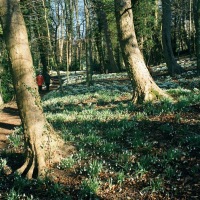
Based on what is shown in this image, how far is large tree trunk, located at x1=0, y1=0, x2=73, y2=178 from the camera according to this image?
277 inches

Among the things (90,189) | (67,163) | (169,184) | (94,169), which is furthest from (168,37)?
(90,189)

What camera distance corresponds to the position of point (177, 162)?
A: 6441mm

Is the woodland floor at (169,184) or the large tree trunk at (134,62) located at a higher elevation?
the large tree trunk at (134,62)

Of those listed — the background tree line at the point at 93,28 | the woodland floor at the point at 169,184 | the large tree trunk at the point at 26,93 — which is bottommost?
the woodland floor at the point at 169,184

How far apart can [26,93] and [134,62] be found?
580 centimetres

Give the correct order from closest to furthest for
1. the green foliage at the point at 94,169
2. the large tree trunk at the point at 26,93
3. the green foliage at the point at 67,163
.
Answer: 1. the green foliage at the point at 94,169
2. the green foliage at the point at 67,163
3. the large tree trunk at the point at 26,93

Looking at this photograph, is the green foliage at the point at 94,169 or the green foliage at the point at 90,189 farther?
the green foliage at the point at 94,169

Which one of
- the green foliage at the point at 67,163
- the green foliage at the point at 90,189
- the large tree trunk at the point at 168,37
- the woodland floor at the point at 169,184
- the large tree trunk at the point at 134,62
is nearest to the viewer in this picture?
the woodland floor at the point at 169,184

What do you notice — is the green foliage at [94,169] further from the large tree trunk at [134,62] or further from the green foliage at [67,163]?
the large tree trunk at [134,62]

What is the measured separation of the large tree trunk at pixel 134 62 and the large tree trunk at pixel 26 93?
5460 mm

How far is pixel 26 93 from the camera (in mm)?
7172

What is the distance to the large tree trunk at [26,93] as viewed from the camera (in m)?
7.04

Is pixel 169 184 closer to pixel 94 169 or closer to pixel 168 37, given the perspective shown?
pixel 94 169

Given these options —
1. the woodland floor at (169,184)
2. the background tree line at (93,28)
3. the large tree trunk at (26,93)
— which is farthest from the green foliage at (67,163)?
the background tree line at (93,28)
